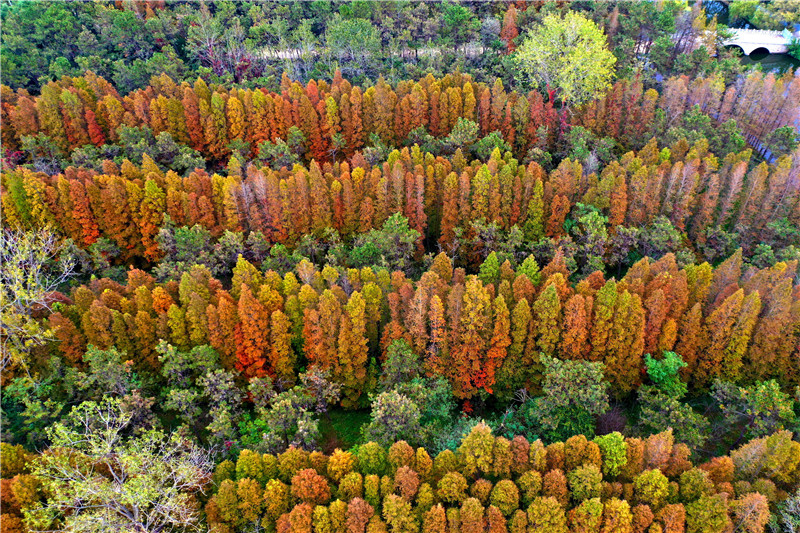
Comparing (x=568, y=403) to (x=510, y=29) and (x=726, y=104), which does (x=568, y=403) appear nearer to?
(x=726, y=104)

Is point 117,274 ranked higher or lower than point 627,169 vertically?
lower

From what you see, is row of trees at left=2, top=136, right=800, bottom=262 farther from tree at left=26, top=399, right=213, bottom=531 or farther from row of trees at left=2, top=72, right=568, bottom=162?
tree at left=26, top=399, right=213, bottom=531

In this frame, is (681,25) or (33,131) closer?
(33,131)

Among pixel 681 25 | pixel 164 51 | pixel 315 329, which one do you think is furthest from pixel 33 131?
pixel 681 25

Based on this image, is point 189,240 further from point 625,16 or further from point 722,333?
point 625,16

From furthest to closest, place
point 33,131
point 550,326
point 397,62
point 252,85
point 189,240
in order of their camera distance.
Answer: point 397,62 < point 252,85 < point 33,131 < point 189,240 < point 550,326

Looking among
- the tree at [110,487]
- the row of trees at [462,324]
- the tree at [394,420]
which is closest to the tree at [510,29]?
the row of trees at [462,324]

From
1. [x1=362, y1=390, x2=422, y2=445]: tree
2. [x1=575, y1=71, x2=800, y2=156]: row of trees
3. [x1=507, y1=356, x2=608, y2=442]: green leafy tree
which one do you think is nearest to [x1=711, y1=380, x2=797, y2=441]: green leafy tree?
[x1=507, y1=356, x2=608, y2=442]: green leafy tree
